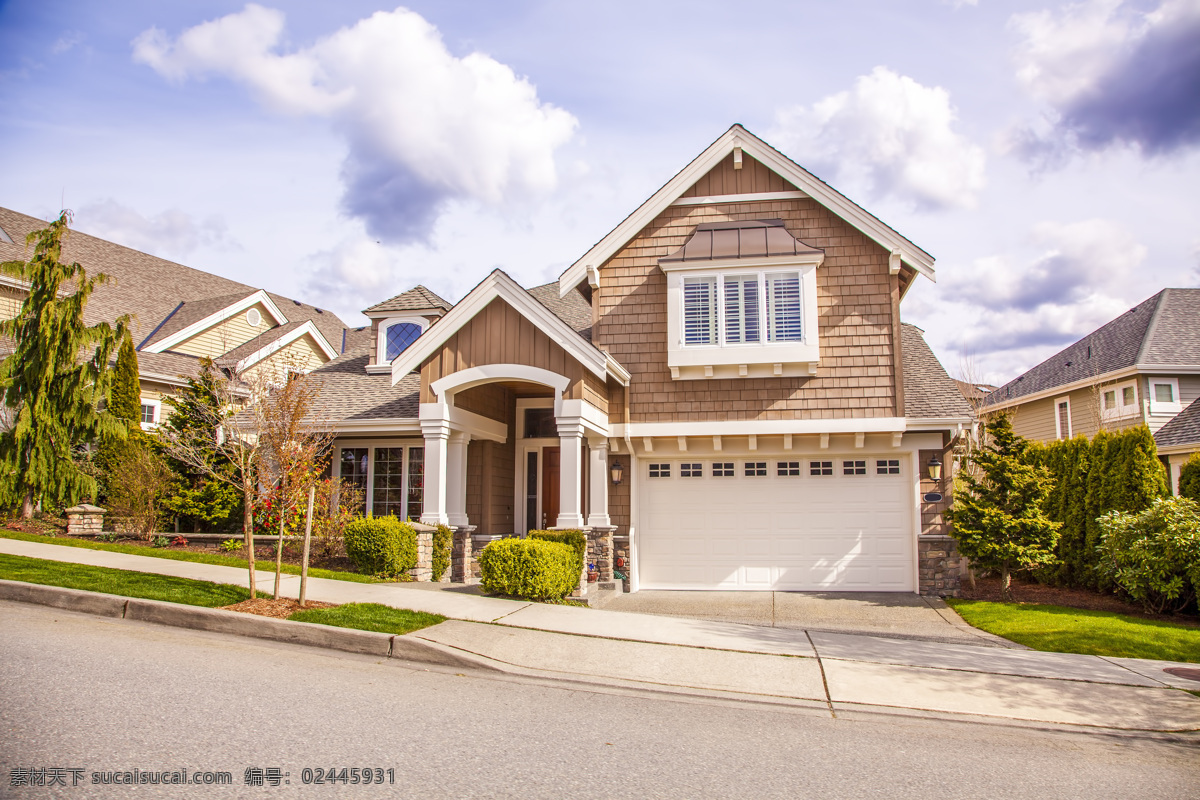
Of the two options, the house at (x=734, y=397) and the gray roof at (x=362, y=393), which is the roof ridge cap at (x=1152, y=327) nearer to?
the house at (x=734, y=397)

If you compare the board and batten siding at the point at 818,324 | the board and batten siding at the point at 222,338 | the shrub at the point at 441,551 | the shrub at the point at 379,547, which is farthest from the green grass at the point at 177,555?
the board and batten siding at the point at 222,338

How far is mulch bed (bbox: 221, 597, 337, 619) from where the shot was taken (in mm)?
8719

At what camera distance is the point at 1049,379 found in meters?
28.8

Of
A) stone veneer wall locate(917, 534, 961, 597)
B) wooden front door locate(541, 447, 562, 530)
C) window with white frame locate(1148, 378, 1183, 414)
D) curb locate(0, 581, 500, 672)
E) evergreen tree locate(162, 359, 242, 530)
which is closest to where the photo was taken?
curb locate(0, 581, 500, 672)

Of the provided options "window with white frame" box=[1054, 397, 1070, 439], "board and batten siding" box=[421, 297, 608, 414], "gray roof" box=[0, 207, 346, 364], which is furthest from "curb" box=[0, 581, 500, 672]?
"window with white frame" box=[1054, 397, 1070, 439]

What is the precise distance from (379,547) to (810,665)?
7011mm

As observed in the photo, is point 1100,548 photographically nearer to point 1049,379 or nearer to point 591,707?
point 591,707

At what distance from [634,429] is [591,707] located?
8.11 m

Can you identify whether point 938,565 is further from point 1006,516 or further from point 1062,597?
point 1062,597

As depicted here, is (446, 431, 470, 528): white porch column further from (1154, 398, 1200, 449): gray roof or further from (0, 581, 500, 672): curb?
(1154, 398, 1200, 449): gray roof

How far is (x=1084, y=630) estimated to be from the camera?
10.3m

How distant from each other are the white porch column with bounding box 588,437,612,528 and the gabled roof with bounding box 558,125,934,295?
3195mm

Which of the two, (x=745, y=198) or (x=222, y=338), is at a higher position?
(x=745, y=198)

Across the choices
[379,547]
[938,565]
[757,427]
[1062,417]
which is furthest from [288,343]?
[1062,417]
